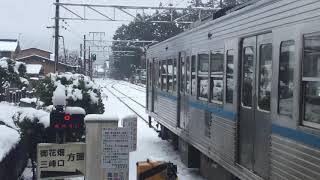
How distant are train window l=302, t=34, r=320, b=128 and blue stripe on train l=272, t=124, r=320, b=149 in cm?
11

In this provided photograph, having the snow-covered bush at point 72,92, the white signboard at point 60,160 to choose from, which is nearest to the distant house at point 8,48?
the snow-covered bush at point 72,92

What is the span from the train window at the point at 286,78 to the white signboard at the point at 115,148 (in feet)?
5.45

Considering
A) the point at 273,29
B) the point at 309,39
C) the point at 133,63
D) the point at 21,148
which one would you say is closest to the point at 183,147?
the point at 21,148

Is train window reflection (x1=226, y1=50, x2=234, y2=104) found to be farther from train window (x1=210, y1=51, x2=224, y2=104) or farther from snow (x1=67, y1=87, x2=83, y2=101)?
snow (x1=67, y1=87, x2=83, y2=101)

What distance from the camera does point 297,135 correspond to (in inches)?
210

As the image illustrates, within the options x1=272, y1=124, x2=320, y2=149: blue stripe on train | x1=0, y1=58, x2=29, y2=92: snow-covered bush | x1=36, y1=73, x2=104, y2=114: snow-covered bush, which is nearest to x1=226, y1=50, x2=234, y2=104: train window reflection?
x1=272, y1=124, x2=320, y2=149: blue stripe on train

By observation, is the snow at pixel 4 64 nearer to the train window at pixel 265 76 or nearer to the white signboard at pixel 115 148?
the train window at pixel 265 76

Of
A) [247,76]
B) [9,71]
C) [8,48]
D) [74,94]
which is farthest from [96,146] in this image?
[8,48]

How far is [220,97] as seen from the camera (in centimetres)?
856

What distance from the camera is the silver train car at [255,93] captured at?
5191 mm

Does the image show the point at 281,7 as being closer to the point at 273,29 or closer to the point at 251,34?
the point at 273,29

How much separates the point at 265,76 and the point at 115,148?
2.07 m

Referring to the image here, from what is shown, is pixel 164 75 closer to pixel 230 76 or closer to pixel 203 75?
pixel 203 75

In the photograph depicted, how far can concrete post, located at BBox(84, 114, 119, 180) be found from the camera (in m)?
5.56
